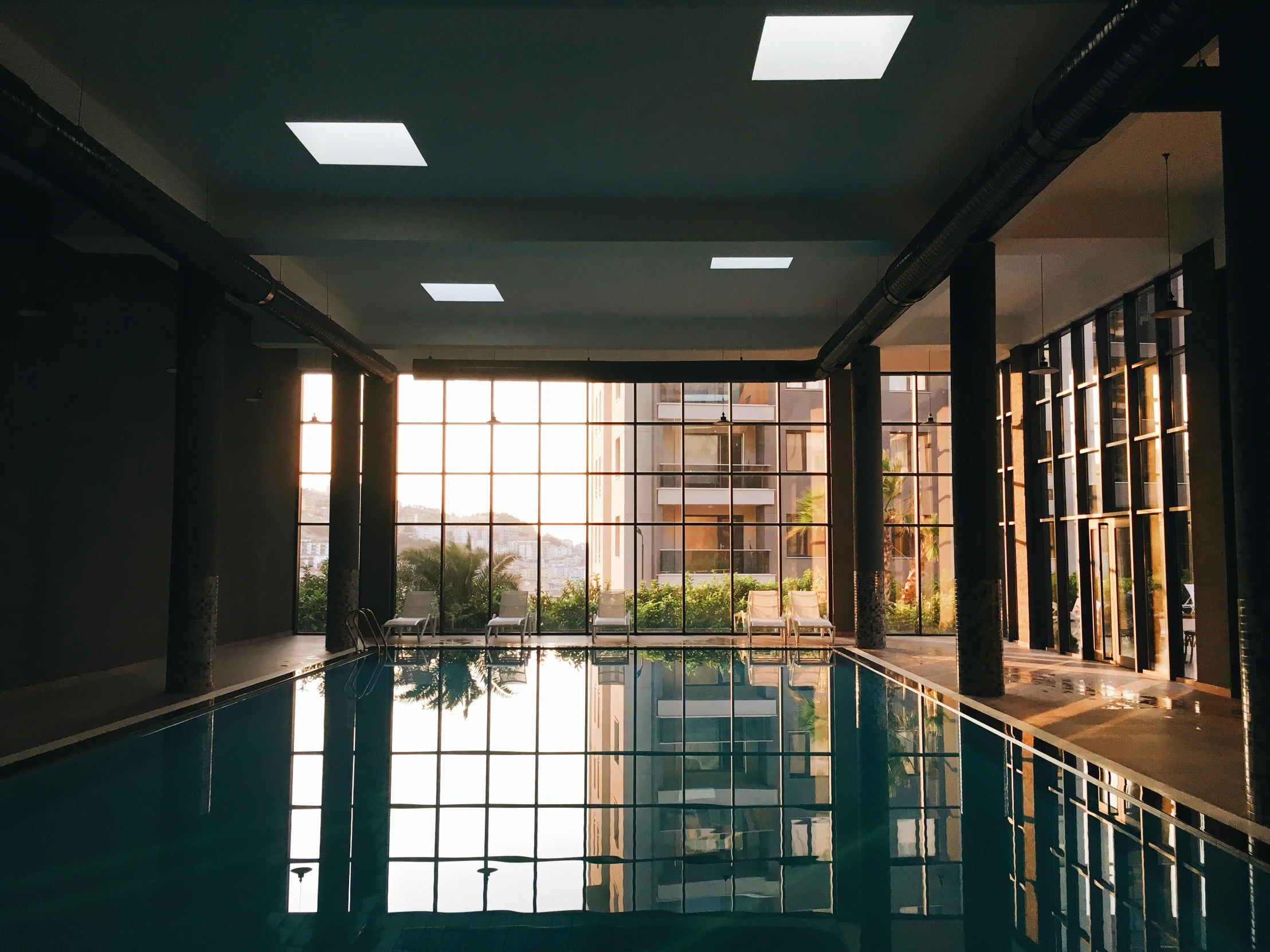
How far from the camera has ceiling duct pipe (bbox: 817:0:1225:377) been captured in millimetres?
4625

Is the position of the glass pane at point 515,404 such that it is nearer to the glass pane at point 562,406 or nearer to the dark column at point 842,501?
the glass pane at point 562,406

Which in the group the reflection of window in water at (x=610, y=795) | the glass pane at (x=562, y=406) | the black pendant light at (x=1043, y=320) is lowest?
the reflection of window in water at (x=610, y=795)

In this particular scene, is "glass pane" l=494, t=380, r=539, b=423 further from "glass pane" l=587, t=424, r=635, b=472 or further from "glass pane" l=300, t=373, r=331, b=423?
"glass pane" l=300, t=373, r=331, b=423

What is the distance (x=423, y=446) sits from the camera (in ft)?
54.2

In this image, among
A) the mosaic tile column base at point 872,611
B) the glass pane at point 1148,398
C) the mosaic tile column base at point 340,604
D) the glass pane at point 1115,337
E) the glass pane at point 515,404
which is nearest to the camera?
the glass pane at point 1148,398

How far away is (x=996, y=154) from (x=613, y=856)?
533 cm

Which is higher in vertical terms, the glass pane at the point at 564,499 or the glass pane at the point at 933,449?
the glass pane at the point at 933,449

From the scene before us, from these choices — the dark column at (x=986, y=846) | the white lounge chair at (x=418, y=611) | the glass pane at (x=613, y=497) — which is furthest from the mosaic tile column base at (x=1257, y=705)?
the glass pane at (x=613, y=497)

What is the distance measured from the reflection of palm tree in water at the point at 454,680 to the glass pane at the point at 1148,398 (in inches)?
313

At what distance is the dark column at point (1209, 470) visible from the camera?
9.26 meters

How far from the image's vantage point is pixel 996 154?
21.3 ft

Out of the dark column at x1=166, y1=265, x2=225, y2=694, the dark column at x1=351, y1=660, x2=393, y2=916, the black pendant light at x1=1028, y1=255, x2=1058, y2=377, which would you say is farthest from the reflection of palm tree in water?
the black pendant light at x1=1028, y1=255, x2=1058, y2=377

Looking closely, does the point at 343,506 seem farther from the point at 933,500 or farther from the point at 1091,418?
the point at 1091,418

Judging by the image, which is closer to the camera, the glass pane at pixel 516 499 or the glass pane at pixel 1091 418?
the glass pane at pixel 1091 418
